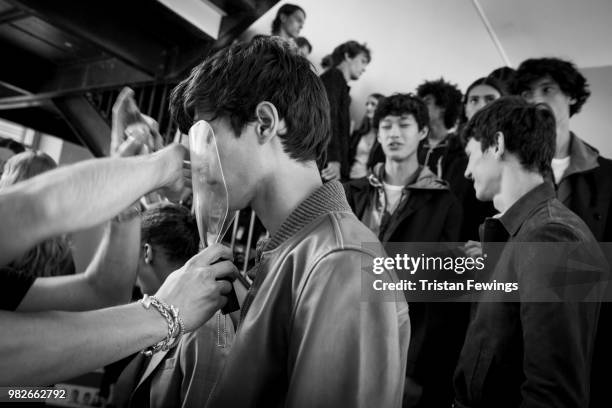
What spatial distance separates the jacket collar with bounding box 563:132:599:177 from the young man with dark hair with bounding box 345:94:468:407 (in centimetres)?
54

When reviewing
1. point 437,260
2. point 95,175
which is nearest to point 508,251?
point 437,260

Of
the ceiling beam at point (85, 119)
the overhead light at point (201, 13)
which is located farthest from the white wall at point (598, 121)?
the ceiling beam at point (85, 119)

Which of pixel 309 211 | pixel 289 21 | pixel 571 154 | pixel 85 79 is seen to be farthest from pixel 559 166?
pixel 85 79

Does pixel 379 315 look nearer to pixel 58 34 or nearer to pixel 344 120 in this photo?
pixel 344 120

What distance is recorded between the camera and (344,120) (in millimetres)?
3467

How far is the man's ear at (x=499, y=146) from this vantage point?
70.9 inches

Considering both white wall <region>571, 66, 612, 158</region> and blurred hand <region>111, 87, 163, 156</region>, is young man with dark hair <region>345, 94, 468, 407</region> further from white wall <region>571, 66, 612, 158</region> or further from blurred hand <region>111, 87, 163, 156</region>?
white wall <region>571, 66, 612, 158</region>

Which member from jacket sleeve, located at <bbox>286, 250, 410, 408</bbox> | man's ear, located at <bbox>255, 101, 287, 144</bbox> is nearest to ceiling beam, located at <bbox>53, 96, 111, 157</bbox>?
man's ear, located at <bbox>255, 101, 287, 144</bbox>

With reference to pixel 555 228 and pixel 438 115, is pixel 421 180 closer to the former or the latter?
pixel 555 228

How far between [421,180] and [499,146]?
2.26ft

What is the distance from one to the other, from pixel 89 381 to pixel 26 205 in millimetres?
4056

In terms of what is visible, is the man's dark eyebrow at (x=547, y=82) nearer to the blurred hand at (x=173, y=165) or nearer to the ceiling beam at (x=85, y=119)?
the blurred hand at (x=173, y=165)

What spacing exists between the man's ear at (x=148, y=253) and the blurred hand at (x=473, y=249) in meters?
1.40

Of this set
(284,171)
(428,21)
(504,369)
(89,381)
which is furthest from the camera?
(428,21)
